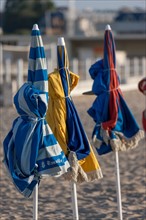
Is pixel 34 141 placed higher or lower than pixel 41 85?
lower

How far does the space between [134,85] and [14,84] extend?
31.0 feet

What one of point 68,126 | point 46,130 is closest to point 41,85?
point 46,130

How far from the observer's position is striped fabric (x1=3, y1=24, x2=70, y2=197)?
6.22 meters

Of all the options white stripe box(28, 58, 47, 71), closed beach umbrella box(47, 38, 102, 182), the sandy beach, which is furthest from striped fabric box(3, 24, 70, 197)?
the sandy beach

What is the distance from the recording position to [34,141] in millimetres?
6230

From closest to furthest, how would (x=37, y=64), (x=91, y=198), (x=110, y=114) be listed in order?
(x=37, y=64) → (x=110, y=114) → (x=91, y=198)

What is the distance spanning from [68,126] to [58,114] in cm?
14

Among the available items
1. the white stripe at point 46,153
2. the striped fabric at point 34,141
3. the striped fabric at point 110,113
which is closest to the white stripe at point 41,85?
the striped fabric at point 34,141

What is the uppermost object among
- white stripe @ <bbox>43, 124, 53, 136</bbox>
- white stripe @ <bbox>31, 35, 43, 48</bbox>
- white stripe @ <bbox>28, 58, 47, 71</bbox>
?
white stripe @ <bbox>31, 35, 43, 48</bbox>

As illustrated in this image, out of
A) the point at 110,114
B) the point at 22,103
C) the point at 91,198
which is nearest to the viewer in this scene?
the point at 22,103

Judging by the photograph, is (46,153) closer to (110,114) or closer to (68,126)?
(68,126)

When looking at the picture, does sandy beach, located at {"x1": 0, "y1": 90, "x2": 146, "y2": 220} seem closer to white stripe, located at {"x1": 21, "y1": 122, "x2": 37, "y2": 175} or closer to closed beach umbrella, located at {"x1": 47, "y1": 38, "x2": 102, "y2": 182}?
closed beach umbrella, located at {"x1": 47, "y1": 38, "x2": 102, "y2": 182}

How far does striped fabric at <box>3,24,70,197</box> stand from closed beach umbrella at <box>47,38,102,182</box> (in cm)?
35

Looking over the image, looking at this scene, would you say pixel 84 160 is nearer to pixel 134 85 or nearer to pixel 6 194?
pixel 6 194
